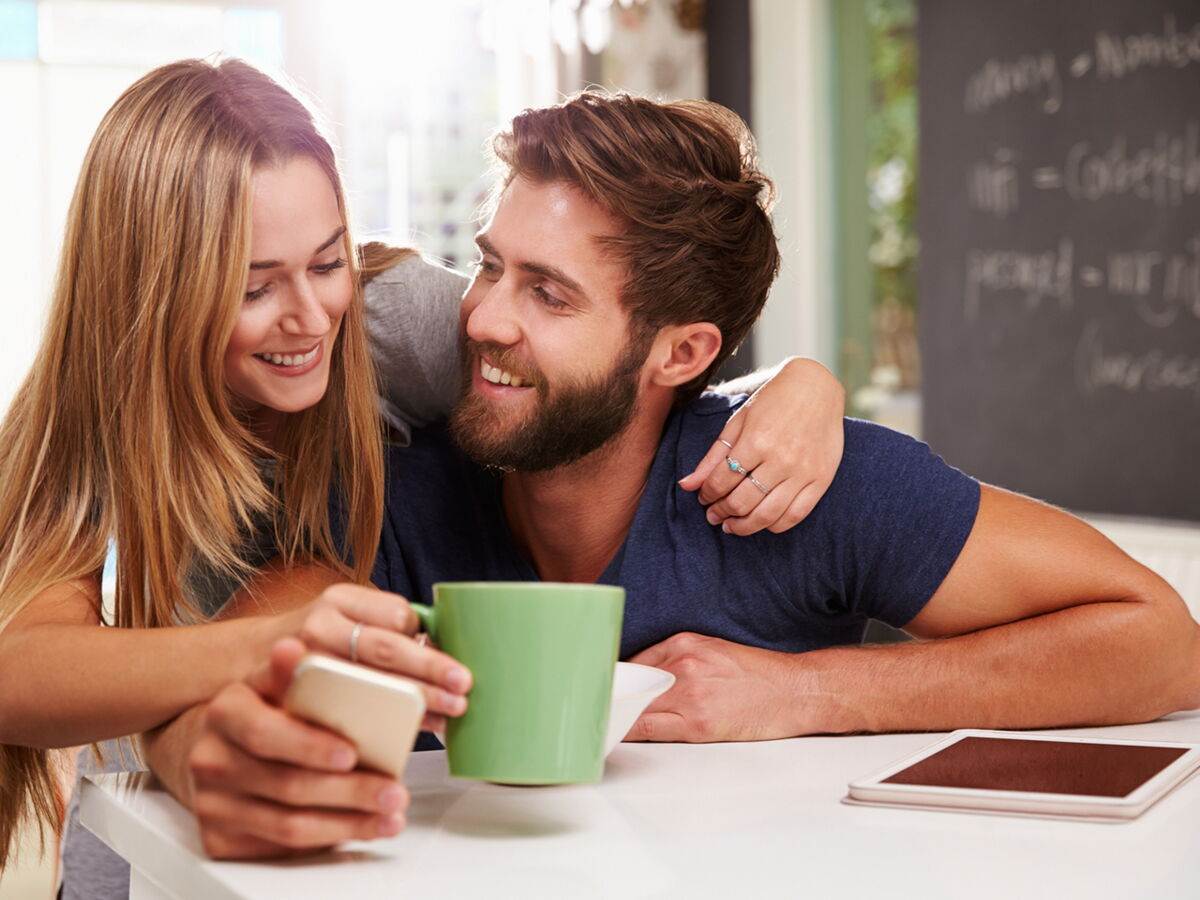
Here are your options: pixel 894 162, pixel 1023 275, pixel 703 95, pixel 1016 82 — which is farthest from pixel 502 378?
pixel 703 95

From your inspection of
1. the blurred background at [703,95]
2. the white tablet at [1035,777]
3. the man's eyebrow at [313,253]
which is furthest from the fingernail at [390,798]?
the blurred background at [703,95]

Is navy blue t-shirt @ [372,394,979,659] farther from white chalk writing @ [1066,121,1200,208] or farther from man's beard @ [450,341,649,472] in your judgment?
white chalk writing @ [1066,121,1200,208]

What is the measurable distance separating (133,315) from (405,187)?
2805 millimetres

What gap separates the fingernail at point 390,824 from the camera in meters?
0.75

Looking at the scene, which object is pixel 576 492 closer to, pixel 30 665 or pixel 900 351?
pixel 30 665

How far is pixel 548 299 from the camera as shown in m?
1.45

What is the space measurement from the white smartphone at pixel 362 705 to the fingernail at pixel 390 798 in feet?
0.03

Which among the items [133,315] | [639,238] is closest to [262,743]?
[133,315]

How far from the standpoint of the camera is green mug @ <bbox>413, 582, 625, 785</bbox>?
751 mm

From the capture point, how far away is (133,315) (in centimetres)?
131

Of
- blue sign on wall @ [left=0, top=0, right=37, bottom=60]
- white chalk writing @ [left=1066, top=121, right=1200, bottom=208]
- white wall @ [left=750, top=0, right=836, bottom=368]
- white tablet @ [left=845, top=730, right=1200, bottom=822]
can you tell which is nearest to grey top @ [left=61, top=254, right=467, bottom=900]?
white tablet @ [left=845, top=730, right=1200, bottom=822]

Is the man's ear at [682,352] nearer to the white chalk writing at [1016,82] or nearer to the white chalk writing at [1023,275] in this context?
the white chalk writing at [1023,275]

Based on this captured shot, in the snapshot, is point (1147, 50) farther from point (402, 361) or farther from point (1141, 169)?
point (402, 361)

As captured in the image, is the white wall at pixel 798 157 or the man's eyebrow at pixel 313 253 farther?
the white wall at pixel 798 157
